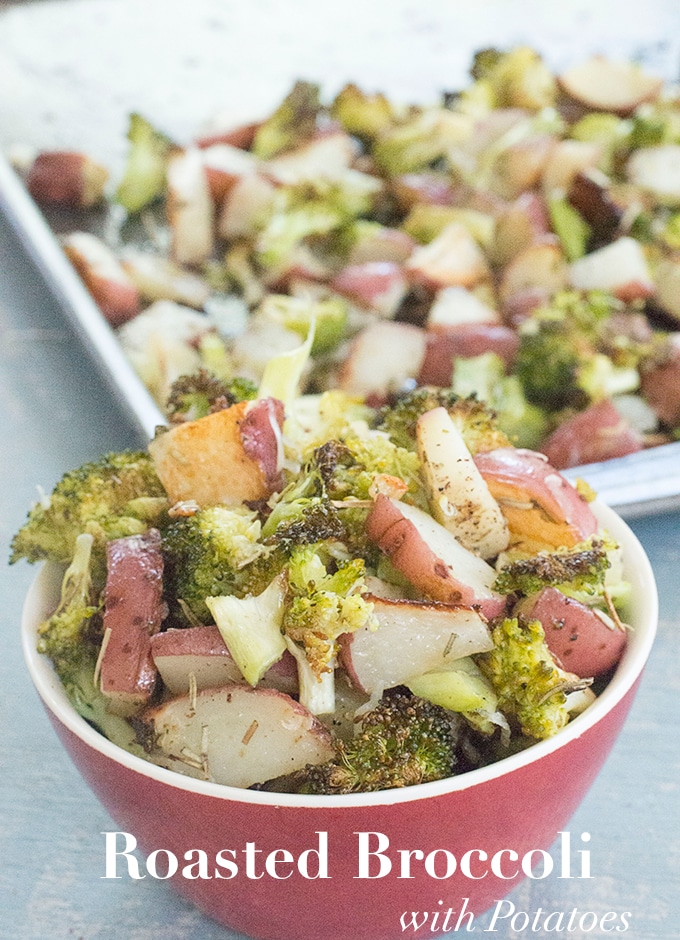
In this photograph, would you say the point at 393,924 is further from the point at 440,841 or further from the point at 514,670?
the point at 514,670

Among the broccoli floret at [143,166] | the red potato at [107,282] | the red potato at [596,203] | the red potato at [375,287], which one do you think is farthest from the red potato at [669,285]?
the broccoli floret at [143,166]

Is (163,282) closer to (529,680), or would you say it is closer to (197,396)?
(197,396)

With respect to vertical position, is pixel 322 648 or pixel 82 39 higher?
pixel 82 39

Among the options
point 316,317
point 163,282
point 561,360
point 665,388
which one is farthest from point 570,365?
point 163,282

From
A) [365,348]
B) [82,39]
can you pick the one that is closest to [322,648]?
[365,348]

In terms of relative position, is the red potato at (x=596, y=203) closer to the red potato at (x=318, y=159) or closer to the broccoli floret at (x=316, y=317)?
the red potato at (x=318, y=159)

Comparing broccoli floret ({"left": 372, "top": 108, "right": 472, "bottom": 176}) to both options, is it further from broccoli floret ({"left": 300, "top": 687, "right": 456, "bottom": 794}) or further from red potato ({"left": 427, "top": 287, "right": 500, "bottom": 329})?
broccoli floret ({"left": 300, "top": 687, "right": 456, "bottom": 794})
